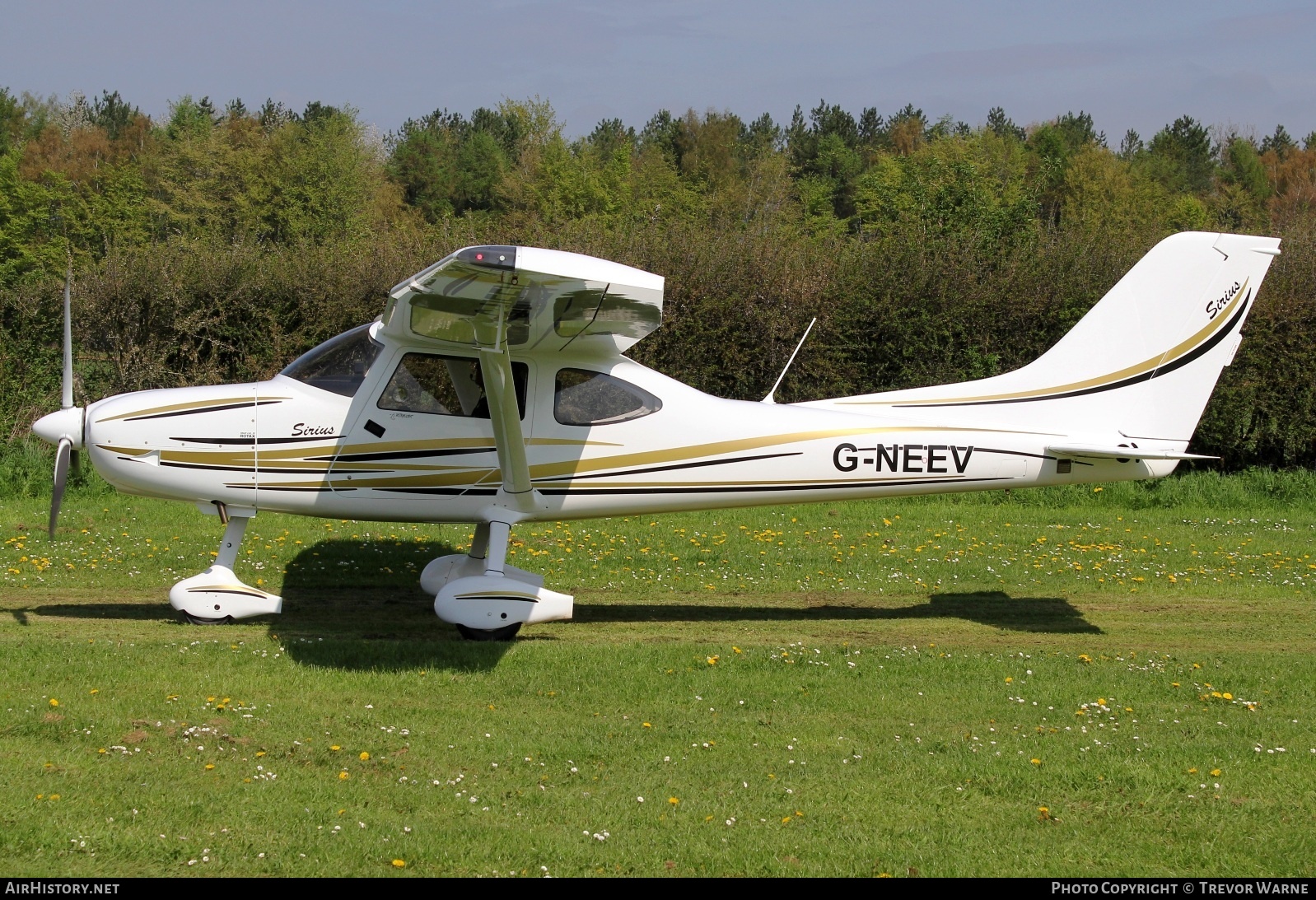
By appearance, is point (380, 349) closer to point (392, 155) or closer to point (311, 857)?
point (311, 857)

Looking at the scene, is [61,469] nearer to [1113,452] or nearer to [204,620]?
[204,620]

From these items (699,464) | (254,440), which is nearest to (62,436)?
(254,440)

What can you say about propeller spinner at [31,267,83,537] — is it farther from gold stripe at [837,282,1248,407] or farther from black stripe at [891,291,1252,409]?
black stripe at [891,291,1252,409]

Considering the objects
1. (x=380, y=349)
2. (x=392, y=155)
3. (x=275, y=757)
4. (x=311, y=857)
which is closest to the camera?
(x=311, y=857)

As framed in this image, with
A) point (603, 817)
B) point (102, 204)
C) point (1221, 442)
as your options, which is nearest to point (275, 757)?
point (603, 817)

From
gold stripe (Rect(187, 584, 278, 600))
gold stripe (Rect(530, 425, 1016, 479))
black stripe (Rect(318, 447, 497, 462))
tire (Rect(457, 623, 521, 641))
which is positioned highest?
gold stripe (Rect(530, 425, 1016, 479))

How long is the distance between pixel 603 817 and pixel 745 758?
42.4 inches

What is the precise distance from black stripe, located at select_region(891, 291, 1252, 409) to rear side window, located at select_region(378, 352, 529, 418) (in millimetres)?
3322

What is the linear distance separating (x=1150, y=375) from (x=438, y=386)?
5.60m

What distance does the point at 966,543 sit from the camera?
1233cm

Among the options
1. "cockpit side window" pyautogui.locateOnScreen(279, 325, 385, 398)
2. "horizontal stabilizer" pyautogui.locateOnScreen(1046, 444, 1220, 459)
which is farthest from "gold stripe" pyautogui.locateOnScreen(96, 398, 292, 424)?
"horizontal stabilizer" pyautogui.locateOnScreen(1046, 444, 1220, 459)

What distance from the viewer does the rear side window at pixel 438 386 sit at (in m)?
8.70

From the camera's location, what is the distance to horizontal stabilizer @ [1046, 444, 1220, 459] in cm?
893

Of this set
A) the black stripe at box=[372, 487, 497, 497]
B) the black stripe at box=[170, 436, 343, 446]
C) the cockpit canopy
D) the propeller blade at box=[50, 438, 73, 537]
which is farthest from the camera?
the black stripe at box=[372, 487, 497, 497]
